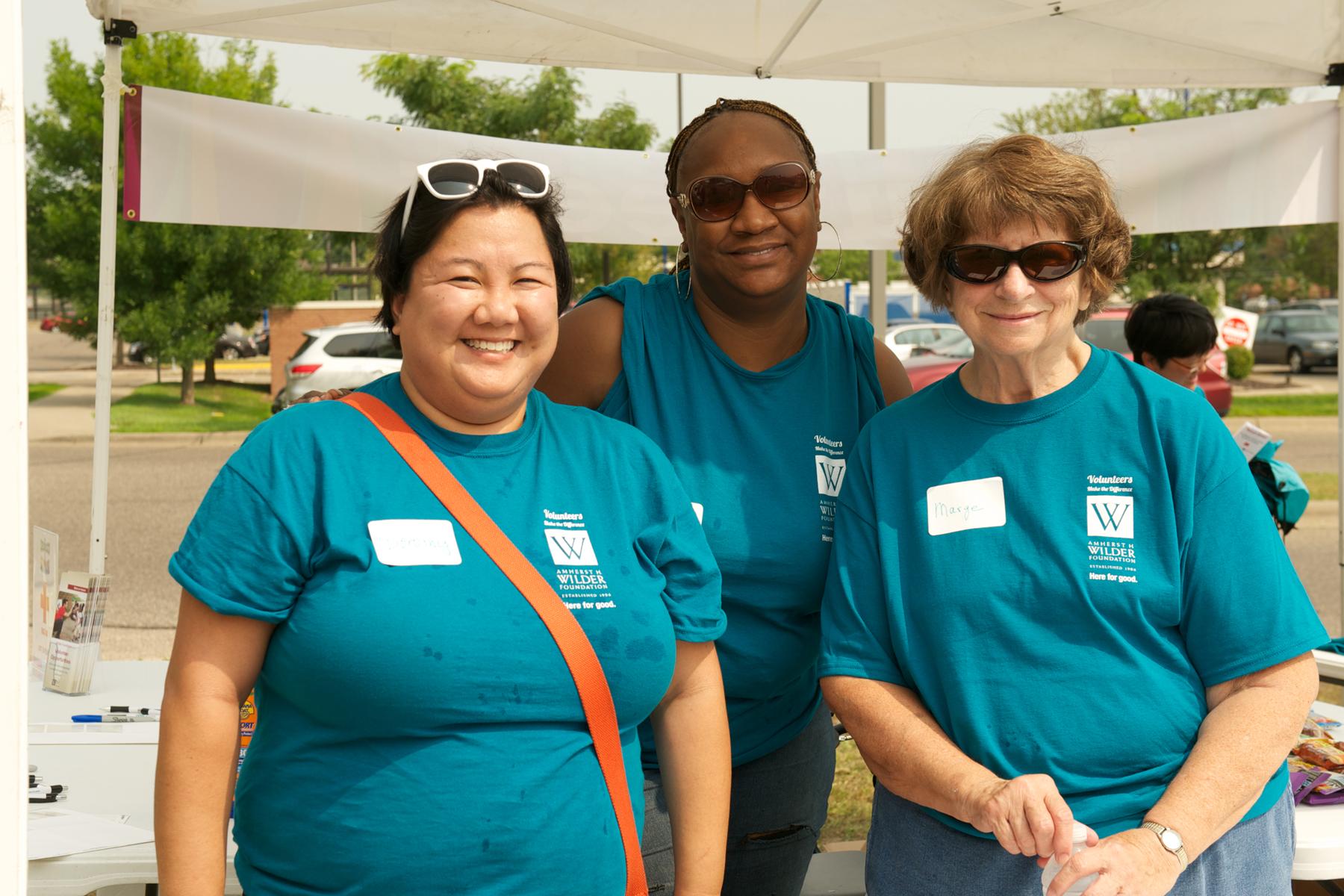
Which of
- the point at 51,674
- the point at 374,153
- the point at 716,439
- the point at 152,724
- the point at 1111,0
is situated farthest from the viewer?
the point at 374,153


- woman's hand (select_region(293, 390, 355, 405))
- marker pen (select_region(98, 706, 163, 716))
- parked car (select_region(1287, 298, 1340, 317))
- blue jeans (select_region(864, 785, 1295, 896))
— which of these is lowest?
marker pen (select_region(98, 706, 163, 716))

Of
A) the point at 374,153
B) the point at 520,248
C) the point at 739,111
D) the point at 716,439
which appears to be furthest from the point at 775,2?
the point at 520,248

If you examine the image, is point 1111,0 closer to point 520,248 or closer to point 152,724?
point 520,248

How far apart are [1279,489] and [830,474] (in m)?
3.27

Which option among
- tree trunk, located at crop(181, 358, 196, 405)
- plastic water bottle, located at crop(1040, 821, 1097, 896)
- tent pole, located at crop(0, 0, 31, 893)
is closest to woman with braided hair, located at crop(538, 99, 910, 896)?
plastic water bottle, located at crop(1040, 821, 1097, 896)

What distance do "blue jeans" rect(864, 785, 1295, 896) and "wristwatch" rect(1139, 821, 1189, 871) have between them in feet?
0.25

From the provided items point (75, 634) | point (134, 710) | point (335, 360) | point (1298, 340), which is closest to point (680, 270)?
point (134, 710)

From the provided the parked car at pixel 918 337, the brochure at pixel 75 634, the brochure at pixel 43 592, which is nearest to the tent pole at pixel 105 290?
the brochure at pixel 43 592

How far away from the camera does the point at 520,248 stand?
167cm

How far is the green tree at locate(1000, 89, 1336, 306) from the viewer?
77.1ft

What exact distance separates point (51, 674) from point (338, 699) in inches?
84.2

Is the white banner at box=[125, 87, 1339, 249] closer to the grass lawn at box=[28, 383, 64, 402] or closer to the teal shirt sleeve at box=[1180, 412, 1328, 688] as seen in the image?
the teal shirt sleeve at box=[1180, 412, 1328, 688]

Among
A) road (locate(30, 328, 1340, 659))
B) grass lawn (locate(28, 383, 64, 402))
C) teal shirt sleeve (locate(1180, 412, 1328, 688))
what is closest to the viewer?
teal shirt sleeve (locate(1180, 412, 1328, 688))

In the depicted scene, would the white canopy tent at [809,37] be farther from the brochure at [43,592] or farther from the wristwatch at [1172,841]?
the wristwatch at [1172,841]
